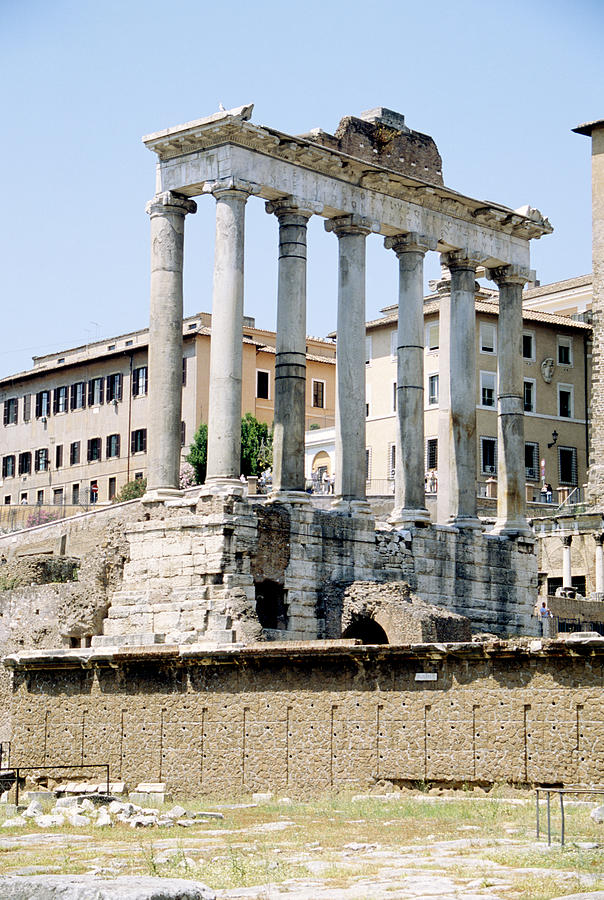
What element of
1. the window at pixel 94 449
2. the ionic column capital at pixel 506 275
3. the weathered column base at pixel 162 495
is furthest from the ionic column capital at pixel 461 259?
the window at pixel 94 449

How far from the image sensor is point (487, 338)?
66.2 metres

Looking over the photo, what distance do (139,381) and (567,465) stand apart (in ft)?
61.5

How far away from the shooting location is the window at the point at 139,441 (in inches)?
2781

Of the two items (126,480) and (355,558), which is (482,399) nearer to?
(126,480)

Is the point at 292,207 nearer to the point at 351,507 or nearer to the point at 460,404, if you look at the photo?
the point at 351,507

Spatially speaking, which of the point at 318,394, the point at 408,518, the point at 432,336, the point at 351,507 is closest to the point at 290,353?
the point at 351,507

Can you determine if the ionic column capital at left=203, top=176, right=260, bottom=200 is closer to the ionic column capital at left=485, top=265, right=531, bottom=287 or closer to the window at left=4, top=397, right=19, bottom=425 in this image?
the ionic column capital at left=485, top=265, right=531, bottom=287

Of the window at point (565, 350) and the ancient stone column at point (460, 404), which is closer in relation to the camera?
the ancient stone column at point (460, 404)

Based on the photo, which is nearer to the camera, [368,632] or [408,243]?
[368,632]

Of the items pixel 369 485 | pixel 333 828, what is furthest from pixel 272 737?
pixel 369 485

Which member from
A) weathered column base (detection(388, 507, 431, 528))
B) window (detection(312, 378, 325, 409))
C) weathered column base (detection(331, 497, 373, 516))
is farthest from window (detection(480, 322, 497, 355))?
weathered column base (detection(331, 497, 373, 516))

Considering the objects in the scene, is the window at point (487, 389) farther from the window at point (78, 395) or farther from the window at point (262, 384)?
the window at point (78, 395)

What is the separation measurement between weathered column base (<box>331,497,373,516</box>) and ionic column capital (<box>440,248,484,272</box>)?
25.9 ft

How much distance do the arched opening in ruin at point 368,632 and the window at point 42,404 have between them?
43581 mm
